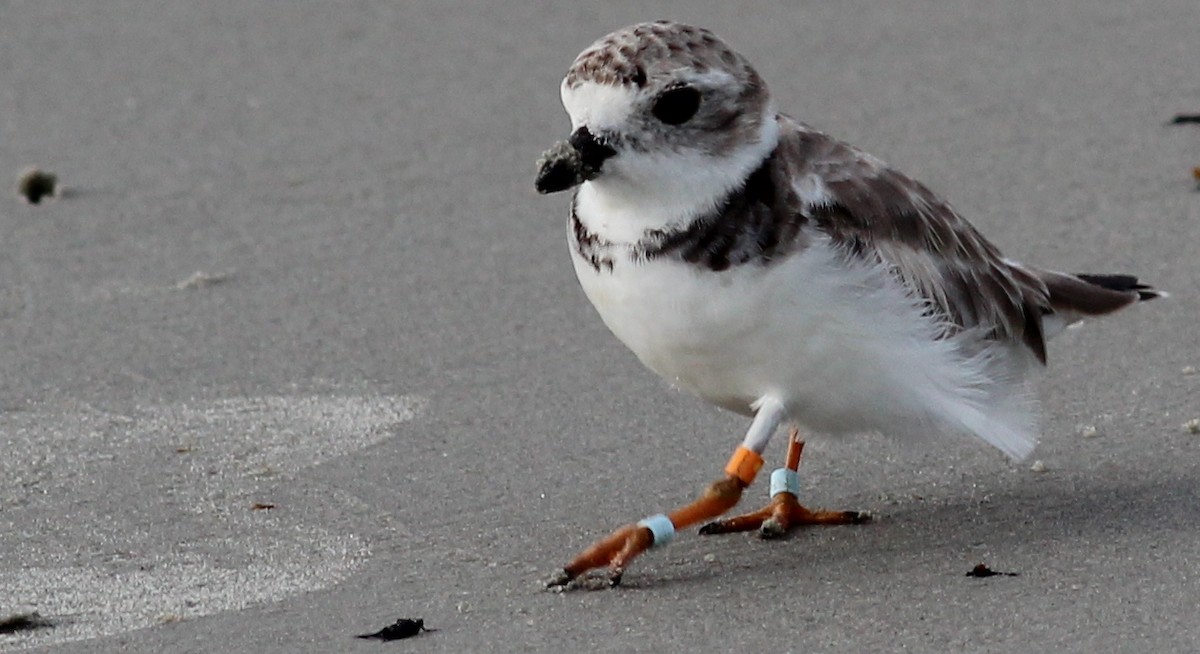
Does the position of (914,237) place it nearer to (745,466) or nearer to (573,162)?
(745,466)

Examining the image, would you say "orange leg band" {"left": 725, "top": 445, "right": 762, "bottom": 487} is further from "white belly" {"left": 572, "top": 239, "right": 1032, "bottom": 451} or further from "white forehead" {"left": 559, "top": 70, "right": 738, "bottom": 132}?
"white forehead" {"left": 559, "top": 70, "right": 738, "bottom": 132}

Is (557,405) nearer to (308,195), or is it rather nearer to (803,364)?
(803,364)

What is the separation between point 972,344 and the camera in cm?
457

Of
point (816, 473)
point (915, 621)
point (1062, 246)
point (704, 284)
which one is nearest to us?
point (915, 621)

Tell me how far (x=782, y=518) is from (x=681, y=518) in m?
0.40

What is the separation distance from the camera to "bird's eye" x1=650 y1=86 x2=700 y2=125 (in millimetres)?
4141

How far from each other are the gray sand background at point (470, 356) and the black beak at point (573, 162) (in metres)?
0.80

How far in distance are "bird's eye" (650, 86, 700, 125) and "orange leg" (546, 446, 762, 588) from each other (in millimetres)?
715

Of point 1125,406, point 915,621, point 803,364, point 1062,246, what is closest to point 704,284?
point 803,364

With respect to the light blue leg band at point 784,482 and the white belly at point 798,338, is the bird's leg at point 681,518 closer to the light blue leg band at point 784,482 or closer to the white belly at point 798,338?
the white belly at point 798,338

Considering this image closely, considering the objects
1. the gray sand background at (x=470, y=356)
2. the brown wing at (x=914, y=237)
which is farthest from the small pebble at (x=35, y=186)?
the brown wing at (x=914, y=237)

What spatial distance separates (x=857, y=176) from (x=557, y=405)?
1.12 meters

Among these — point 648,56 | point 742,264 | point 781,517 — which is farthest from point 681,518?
point 648,56

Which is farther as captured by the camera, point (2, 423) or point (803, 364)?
point (2, 423)
